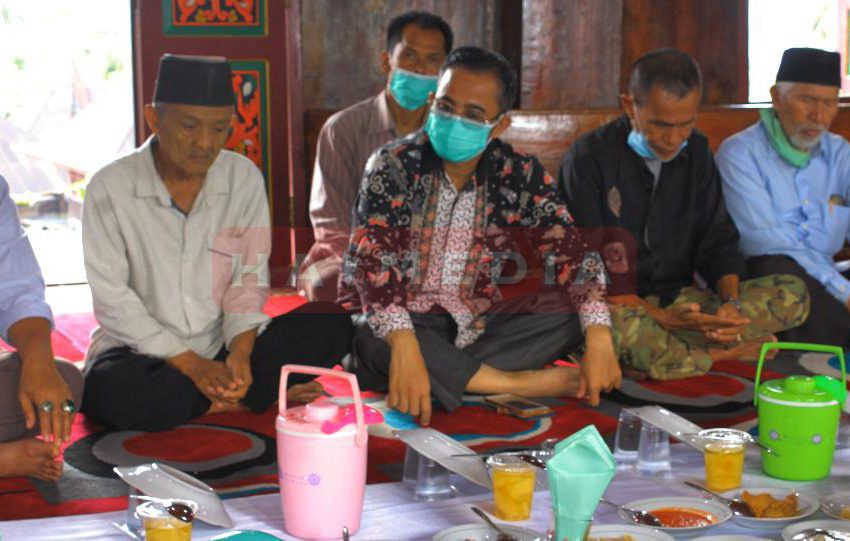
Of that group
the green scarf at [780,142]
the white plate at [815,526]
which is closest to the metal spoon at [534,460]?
the white plate at [815,526]

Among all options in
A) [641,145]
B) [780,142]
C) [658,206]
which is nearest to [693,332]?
[658,206]

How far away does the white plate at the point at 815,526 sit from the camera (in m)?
1.65

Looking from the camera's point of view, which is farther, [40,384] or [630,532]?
[40,384]

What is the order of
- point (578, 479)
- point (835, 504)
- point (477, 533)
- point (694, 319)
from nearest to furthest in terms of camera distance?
point (578, 479) < point (477, 533) < point (835, 504) < point (694, 319)

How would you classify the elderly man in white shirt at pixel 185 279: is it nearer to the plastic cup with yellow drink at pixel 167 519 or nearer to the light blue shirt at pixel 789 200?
the plastic cup with yellow drink at pixel 167 519

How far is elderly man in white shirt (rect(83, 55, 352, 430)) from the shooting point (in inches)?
108

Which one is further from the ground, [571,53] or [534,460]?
[571,53]

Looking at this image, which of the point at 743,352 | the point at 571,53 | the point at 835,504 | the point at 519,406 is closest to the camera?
the point at 835,504

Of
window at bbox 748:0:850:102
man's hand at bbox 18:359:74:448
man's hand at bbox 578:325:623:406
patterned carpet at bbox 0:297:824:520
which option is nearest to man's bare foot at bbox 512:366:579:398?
patterned carpet at bbox 0:297:824:520

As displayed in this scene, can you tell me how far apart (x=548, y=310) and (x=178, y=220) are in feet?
3.63

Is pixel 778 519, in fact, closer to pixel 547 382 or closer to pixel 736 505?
pixel 736 505

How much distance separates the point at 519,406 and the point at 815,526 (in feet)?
4.43

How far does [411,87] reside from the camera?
391 cm

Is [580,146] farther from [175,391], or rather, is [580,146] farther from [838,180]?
[175,391]
